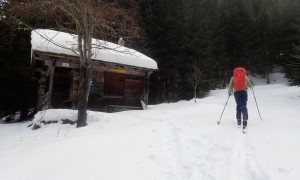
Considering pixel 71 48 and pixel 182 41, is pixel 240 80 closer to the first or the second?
pixel 71 48

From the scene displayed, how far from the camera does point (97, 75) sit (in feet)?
52.0

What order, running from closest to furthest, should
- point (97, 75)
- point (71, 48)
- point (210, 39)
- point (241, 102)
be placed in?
point (241, 102) < point (71, 48) < point (97, 75) < point (210, 39)

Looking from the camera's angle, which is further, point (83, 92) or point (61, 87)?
point (61, 87)

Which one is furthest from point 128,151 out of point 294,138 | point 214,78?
point 214,78

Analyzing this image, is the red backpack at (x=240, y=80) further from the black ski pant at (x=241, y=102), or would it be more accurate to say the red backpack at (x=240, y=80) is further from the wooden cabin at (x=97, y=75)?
the wooden cabin at (x=97, y=75)

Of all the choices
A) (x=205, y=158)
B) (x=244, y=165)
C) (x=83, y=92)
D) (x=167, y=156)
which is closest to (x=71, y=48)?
(x=83, y=92)

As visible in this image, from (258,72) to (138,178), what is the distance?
32.7 m

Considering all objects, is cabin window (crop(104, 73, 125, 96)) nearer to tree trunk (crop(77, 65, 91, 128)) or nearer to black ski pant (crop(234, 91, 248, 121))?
tree trunk (crop(77, 65, 91, 128))

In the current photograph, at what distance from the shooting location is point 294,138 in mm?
6457

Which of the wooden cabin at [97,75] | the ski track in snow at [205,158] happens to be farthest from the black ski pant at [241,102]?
the wooden cabin at [97,75]

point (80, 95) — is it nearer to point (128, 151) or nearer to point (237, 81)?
point (128, 151)

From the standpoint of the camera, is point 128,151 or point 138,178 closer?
point 138,178

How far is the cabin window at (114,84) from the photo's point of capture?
53.9ft

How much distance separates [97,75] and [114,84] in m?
1.42
